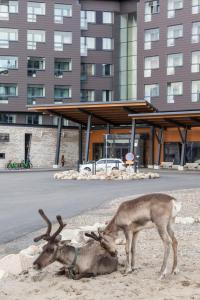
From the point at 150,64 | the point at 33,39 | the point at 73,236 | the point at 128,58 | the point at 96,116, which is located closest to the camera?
the point at 73,236

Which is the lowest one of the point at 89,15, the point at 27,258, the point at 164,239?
the point at 27,258

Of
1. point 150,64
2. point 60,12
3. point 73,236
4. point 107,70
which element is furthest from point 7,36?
point 73,236

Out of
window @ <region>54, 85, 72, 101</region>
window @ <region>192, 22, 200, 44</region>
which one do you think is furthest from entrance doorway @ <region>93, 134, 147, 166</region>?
window @ <region>192, 22, 200, 44</region>

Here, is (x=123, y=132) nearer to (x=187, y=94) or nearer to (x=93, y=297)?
(x=187, y=94)

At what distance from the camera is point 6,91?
6669cm

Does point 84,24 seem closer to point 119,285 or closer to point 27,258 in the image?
point 27,258

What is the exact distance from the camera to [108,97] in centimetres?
7344

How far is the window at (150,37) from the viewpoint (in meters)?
65.0

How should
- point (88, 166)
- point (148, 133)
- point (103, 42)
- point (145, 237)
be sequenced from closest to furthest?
1. point (145, 237)
2. point (88, 166)
3. point (148, 133)
4. point (103, 42)

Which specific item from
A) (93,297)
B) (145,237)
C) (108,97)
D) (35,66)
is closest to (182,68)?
(108,97)

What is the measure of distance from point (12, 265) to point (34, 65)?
2425 inches

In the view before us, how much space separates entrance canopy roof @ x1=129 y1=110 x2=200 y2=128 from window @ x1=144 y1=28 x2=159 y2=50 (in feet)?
47.5

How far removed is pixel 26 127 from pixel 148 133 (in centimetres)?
1396

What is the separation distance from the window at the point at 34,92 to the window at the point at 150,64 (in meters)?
13.2
